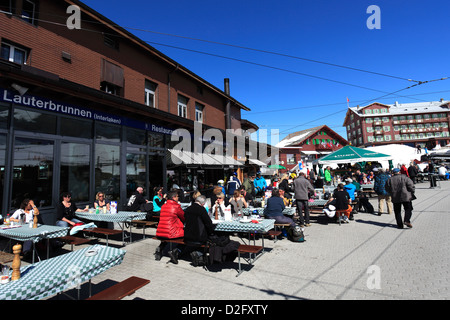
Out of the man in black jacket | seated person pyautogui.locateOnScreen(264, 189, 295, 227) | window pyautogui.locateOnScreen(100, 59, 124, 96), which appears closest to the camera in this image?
the man in black jacket

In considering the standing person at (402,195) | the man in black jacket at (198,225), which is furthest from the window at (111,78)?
the standing person at (402,195)

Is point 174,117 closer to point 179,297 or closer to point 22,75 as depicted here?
point 22,75

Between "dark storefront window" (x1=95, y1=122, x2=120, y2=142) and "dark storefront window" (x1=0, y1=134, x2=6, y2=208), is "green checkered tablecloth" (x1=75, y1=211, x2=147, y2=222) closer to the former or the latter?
"dark storefront window" (x1=0, y1=134, x2=6, y2=208)

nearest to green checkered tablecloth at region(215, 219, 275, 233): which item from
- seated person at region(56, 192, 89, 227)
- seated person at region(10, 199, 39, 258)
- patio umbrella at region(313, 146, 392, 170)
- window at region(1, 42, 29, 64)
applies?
seated person at region(56, 192, 89, 227)

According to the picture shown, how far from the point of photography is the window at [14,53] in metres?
7.59

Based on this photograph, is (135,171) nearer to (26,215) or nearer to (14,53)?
(26,215)

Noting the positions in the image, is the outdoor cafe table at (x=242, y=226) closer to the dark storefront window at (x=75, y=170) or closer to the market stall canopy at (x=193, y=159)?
the dark storefront window at (x=75, y=170)

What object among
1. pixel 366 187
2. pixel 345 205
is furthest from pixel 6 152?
pixel 366 187

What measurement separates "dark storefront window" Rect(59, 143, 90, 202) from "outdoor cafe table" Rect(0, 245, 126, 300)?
5.48m

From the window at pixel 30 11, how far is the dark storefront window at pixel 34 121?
3860 millimetres

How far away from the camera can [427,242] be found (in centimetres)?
579

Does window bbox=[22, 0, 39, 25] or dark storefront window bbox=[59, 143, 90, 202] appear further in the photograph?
window bbox=[22, 0, 39, 25]

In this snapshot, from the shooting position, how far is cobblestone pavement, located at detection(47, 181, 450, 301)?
11.9 feet
